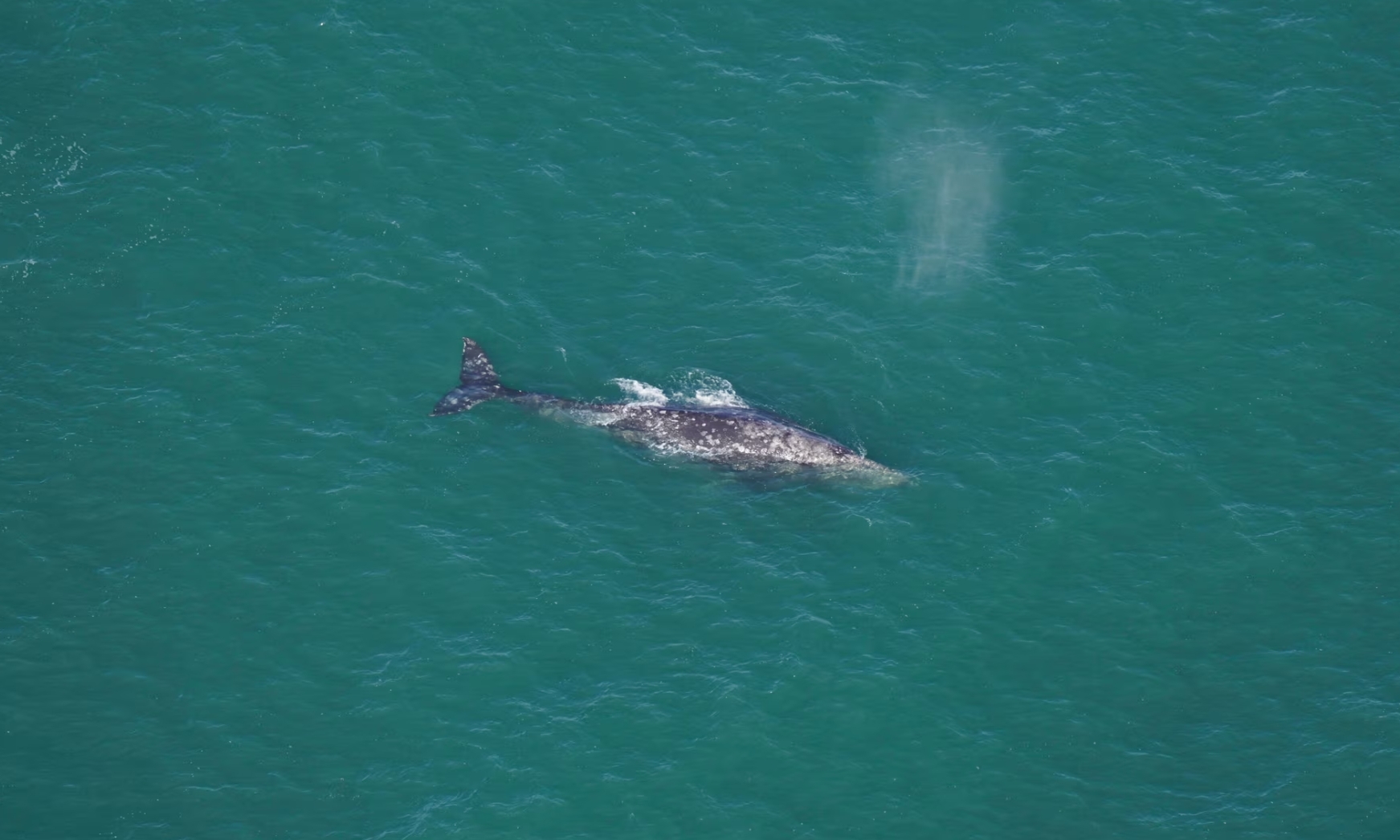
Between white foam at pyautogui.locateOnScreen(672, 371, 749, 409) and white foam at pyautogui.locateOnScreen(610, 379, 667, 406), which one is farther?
→ white foam at pyautogui.locateOnScreen(672, 371, 749, 409)

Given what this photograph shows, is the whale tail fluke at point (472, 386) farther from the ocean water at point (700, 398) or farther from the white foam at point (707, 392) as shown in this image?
the white foam at point (707, 392)

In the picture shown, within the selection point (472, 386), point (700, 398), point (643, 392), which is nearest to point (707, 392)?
point (700, 398)

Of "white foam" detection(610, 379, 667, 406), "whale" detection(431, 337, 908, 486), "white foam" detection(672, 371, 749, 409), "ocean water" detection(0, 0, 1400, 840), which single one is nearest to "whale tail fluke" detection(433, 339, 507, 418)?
"whale" detection(431, 337, 908, 486)

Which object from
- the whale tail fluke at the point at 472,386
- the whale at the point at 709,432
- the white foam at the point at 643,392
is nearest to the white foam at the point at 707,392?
the whale at the point at 709,432

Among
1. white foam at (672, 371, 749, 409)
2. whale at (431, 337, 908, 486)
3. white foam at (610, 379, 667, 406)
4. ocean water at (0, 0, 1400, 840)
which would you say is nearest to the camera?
ocean water at (0, 0, 1400, 840)

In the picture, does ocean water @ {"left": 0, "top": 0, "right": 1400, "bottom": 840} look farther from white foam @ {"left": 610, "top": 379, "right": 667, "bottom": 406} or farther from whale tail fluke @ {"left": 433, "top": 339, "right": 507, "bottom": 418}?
whale tail fluke @ {"left": 433, "top": 339, "right": 507, "bottom": 418}

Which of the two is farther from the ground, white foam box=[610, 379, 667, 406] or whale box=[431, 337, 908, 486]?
white foam box=[610, 379, 667, 406]
